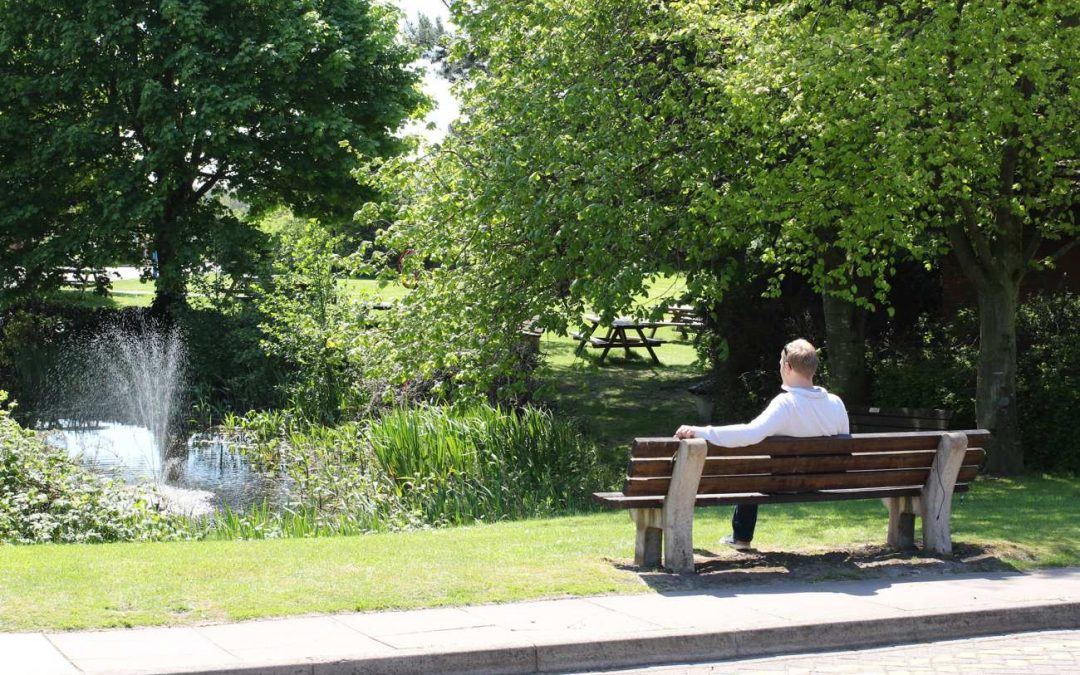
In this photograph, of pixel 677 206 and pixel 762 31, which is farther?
pixel 677 206

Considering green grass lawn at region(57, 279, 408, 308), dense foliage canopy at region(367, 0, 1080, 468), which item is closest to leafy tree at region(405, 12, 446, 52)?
green grass lawn at region(57, 279, 408, 308)

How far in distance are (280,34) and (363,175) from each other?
431 inches

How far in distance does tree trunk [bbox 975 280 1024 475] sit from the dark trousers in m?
7.27

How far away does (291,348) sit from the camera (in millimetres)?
22875

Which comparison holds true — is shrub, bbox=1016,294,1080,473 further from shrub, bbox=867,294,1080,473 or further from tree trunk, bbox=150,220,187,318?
tree trunk, bbox=150,220,187,318

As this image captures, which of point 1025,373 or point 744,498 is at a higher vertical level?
point 1025,373

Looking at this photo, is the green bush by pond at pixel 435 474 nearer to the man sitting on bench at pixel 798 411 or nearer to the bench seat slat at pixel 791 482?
the bench seat slat at pixel 791 482

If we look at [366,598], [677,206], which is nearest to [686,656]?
[366,598]

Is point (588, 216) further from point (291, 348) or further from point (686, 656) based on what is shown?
point (291, 348)

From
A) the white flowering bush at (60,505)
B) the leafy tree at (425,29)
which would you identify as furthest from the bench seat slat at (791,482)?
the leafy tree at (425,29)

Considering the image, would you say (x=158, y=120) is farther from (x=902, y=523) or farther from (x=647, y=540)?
(x=902, y=523)

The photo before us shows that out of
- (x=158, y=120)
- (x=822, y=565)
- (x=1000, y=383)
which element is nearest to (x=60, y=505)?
(x=822, y=565)

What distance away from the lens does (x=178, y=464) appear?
1917 cm

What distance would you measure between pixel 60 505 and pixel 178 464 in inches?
283
